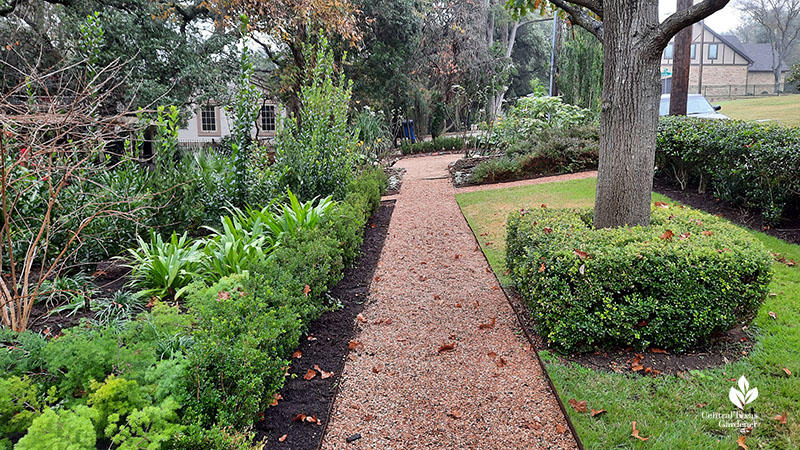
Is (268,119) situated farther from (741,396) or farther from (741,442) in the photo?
(741,442)

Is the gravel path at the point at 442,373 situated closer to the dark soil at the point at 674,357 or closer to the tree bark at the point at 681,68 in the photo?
the dark soil at the point at 674,357

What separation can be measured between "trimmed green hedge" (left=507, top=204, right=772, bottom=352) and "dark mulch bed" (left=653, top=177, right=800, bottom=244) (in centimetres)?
289

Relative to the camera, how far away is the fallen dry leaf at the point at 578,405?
2791 millimetres

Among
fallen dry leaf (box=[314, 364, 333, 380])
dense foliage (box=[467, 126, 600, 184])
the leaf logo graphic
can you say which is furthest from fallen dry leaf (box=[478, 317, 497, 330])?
A: dense foliage (box=[467, 126, 600, 184])

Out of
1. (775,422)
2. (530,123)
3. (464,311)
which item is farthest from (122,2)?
(775,422)

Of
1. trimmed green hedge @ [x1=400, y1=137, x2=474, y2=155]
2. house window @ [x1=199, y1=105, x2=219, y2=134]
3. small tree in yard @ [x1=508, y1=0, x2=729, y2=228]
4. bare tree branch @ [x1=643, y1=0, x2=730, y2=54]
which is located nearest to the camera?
bare tree branch @ [x1=643, y1=0, x2=730, y2=54]

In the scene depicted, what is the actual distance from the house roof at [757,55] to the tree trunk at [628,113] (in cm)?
4925

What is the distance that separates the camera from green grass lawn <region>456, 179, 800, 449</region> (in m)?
2.50

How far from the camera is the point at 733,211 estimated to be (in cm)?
677

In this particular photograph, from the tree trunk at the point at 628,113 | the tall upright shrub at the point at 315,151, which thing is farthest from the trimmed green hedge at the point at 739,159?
the tall upright shrub at the point at 315,151

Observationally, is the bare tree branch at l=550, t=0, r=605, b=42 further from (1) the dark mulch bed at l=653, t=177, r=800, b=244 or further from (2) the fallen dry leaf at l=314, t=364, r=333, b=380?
(2) the fallen dry leaf at l=314, t=364, r=333, b=380

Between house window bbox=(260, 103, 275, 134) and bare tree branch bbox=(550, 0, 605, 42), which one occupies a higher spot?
house window bbox=(260, 103, 275, 134)

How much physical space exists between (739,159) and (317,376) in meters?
6.09

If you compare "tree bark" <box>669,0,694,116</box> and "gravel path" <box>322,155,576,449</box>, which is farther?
"tree bark" <box>669,0,694,116</box>
